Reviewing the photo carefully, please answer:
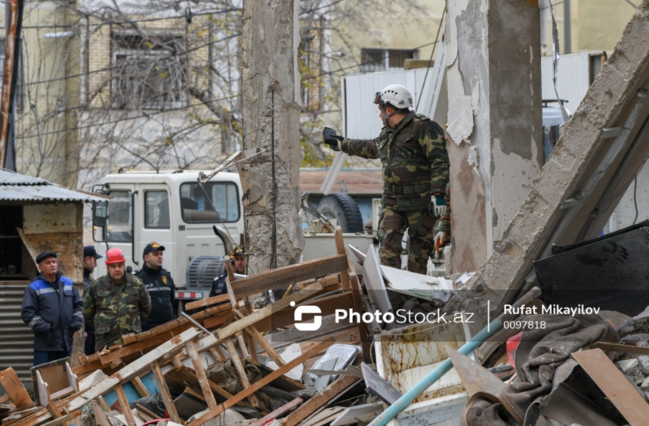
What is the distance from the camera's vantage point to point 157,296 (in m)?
9.38

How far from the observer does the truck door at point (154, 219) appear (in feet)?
42.2

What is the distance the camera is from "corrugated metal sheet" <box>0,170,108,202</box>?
9.59 metres

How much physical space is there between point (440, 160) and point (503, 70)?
32.8 inches


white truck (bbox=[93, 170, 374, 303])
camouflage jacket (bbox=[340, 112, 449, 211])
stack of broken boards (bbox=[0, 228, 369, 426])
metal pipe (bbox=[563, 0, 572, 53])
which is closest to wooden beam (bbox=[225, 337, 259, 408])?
stack of broken boards (bbox=[0, 228, 369, 426])

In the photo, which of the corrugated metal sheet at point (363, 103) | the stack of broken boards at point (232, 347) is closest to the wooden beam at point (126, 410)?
the stack of broken boards at point (232, 347)

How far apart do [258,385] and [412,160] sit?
263cm

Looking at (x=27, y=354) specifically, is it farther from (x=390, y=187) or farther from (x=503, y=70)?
(x=503, y=70)

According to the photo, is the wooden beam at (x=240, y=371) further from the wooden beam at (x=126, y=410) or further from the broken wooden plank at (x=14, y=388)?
the broken wooden plank at (x=14, y=388)

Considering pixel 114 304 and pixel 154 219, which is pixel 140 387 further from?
pixel 154 219

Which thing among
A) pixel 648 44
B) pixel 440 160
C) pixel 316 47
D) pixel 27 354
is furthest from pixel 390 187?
pixel 316 47

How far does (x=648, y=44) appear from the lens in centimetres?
445

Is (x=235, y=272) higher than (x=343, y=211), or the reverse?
(x=343, y=211)

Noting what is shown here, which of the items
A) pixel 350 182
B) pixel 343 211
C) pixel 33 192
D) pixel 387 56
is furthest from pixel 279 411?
pixel 387 56

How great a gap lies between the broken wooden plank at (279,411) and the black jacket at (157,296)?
4460 millimetres
